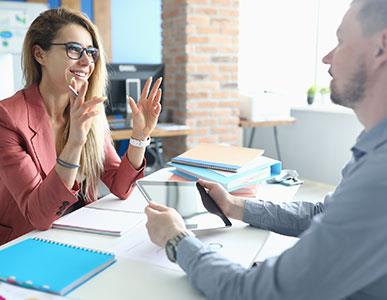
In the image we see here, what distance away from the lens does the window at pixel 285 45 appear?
174 inches

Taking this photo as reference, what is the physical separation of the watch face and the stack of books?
0.45m

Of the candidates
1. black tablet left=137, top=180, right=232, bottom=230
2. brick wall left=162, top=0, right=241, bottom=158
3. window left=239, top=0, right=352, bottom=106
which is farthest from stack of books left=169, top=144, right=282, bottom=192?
window left=239, top=0, right=352, bottom=106

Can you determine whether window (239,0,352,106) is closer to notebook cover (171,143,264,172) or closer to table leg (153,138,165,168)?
table leg (153,138,165,168)

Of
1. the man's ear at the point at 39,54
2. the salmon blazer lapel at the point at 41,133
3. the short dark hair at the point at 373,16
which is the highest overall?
the short dark hair at the point at 373,16

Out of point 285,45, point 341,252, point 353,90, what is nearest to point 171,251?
point 341,252

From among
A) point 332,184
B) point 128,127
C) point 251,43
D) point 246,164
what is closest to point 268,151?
point 332,184

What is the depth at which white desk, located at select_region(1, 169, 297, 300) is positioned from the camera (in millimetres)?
863

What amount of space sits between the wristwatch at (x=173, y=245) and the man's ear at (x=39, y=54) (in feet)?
3.25

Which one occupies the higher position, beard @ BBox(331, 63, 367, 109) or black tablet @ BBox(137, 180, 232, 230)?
beard @ BBox(331, 63, 367, 109)

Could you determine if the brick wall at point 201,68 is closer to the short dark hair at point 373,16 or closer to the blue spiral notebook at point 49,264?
the blue spiral notebook at point 49,264

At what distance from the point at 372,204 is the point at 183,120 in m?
3.14

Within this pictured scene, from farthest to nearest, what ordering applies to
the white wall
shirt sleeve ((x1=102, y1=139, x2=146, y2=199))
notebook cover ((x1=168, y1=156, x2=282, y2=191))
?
the white wall
shirt sleeve ((x1=102, y1=139, x2=146, y2=199))
notebook cover ((x1=168, y1=156, x2=282, y2=191))

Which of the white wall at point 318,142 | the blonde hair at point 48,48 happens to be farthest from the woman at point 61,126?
the white wall at point 318,142

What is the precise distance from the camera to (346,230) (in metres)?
0.67
